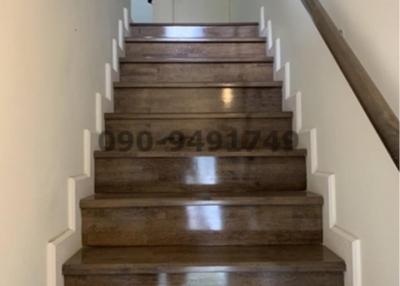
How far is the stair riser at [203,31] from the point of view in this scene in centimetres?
317

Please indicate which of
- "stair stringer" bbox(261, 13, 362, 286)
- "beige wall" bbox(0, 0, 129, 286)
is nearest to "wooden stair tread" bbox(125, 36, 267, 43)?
"stair stringer" bbox(261, 13, 362, 286)

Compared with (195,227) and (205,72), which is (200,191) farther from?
(205,72)

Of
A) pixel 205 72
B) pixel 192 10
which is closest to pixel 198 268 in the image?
pixel 205 72

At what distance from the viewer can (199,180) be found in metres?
1.84

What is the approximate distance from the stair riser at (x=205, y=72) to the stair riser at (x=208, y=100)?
0.25m

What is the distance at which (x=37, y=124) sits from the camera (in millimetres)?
1173

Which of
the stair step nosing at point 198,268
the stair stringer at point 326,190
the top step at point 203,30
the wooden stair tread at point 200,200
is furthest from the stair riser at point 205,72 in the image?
the stair step nosing at point 198,268

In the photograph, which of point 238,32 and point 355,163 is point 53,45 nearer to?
point 355,163

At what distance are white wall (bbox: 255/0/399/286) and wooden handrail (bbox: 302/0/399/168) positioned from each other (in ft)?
0.27

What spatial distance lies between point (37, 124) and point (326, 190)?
3.43ft

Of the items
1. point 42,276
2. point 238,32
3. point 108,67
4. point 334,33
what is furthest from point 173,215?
point 238,32

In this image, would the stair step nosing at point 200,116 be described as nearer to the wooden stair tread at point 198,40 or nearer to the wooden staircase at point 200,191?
the wooden staircase at point 200,191

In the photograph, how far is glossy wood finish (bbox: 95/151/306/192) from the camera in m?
1.84

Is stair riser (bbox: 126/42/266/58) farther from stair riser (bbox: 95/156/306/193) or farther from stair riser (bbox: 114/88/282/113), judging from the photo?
stair riser (bbox: 95/156/306/193)
